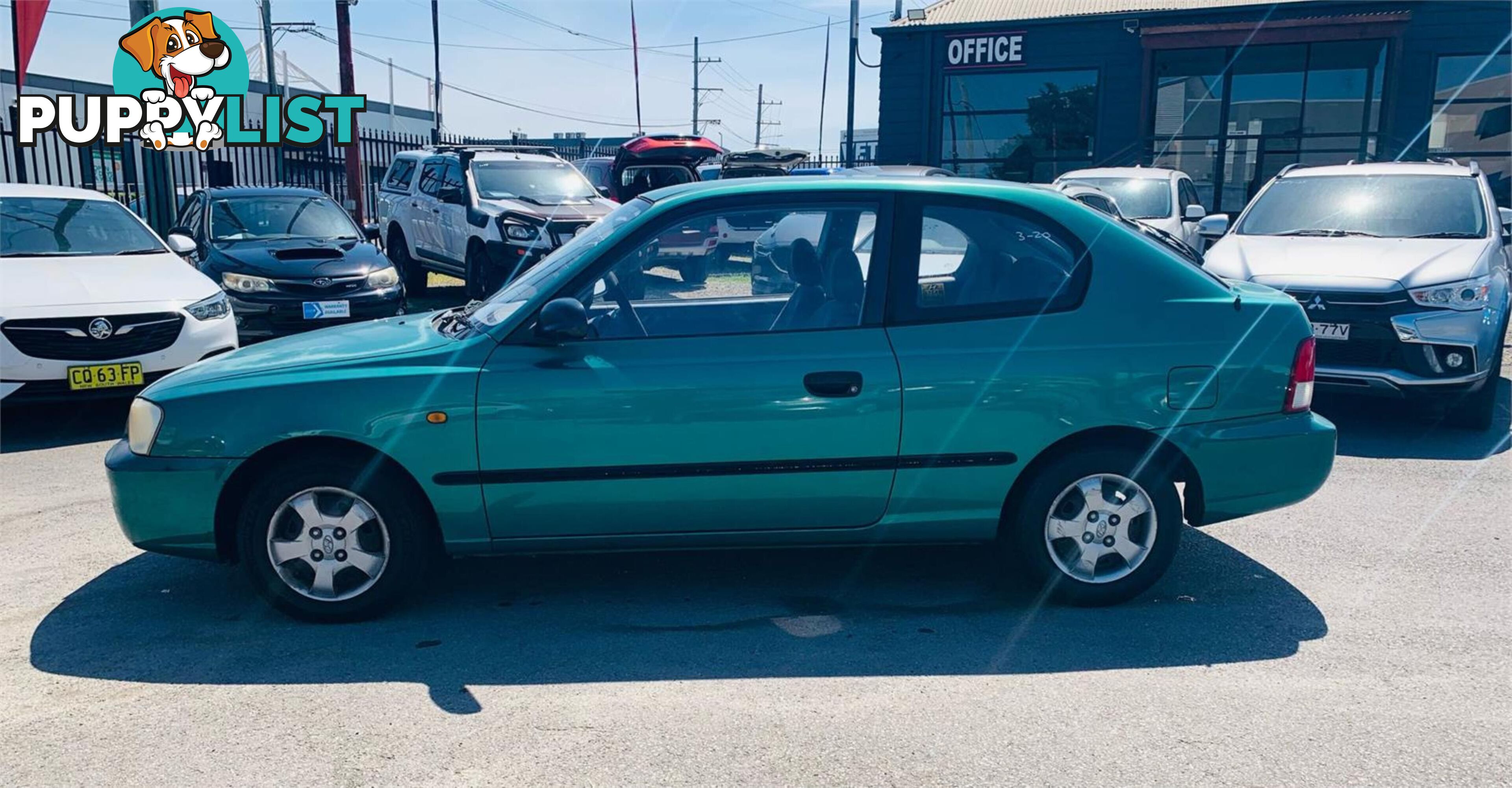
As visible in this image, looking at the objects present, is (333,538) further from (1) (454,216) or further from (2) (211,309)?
(1) (454,216)

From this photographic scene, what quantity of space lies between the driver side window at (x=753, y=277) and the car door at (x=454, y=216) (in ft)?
30.6

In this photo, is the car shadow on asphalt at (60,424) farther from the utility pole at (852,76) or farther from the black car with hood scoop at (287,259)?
the utility pole at (852,76)

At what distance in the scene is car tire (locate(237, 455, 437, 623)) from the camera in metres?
4.12

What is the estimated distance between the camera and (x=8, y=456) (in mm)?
7059

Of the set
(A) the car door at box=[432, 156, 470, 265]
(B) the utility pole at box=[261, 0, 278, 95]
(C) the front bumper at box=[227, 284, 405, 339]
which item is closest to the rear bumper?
(C) the front bumper at box=[227, 284, 405, 339]

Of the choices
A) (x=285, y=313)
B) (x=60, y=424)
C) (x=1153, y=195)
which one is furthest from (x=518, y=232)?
(x=1153, y=195)

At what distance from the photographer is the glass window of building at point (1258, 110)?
2030 cm

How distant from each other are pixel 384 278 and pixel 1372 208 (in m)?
8.41

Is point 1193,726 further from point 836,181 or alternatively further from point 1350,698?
point 836,181

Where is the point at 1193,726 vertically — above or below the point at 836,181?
below

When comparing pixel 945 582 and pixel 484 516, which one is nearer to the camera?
pixel 484 516

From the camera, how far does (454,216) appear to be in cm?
1362

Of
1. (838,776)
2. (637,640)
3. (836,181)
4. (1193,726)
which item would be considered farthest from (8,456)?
(1193,726)

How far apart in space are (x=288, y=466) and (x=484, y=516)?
70cm
